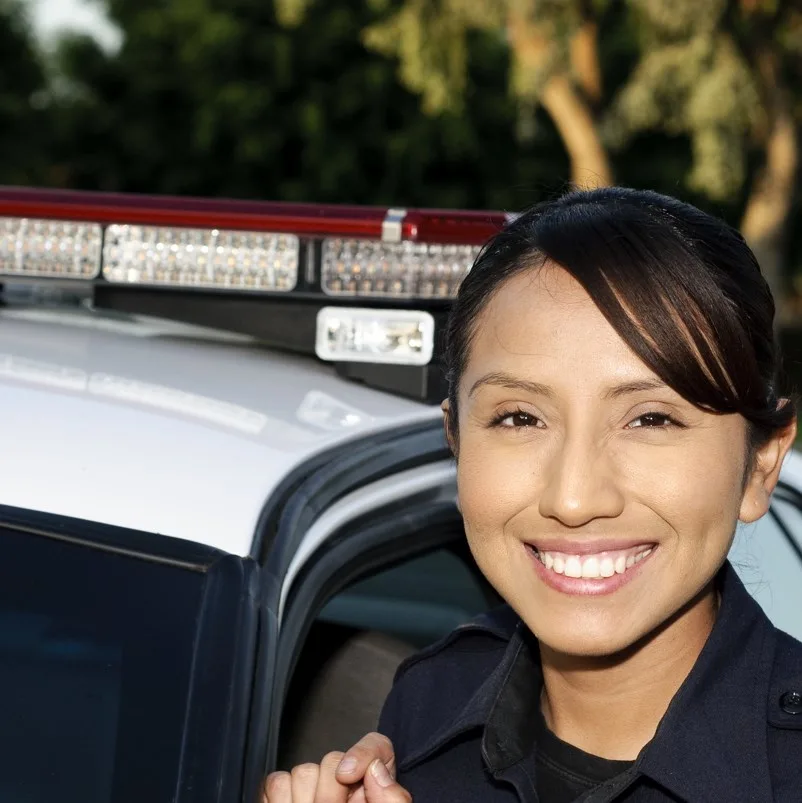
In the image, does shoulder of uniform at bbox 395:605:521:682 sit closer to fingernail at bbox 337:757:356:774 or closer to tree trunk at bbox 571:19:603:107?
fingernail at bbox 337:757:356:774

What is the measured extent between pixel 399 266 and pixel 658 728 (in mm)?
950

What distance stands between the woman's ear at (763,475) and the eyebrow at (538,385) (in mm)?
186

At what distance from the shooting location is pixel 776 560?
2389mm

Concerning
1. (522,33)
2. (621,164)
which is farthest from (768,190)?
(621,164)

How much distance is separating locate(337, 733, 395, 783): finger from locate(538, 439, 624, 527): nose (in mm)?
353

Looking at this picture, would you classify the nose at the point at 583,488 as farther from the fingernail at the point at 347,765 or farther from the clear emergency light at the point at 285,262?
the clear emergency light at the point at 285,262

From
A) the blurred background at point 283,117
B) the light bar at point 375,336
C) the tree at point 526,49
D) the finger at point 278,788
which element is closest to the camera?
the finger at point 278,788

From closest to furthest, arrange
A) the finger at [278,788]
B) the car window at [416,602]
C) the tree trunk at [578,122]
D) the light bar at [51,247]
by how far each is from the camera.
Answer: the finger at [278,788] → the light bar at [51,247] → the car window at [416,602] → the tree trunk at [578,122]

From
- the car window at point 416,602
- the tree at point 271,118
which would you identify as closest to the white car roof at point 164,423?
the car window at point 416,602

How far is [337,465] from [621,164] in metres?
28.5

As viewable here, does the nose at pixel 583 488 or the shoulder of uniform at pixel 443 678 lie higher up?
the nose at pixel 583 488

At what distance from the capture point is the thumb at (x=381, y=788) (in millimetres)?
1572

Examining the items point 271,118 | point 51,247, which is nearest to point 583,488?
point 51,247

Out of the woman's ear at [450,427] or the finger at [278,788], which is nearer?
the finger at [278,788]
